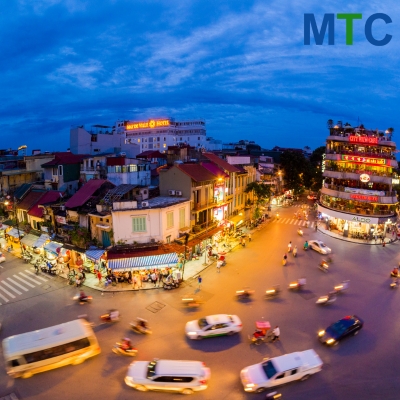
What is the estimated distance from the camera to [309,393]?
44.4 feet

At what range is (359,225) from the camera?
133 ft

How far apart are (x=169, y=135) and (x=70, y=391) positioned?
317ft

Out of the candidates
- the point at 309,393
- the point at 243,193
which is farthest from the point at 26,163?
the point at 309,393

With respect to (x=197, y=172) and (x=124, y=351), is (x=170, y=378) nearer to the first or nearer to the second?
(x=124, y=351)

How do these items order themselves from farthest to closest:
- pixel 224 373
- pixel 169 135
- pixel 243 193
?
pixel 169 135 → pixel 243 193 → pixel 224 373

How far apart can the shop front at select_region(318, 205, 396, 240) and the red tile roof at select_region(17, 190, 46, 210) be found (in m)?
39.8

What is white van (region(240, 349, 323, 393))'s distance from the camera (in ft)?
44.7

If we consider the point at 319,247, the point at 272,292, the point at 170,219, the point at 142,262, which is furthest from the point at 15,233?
the point at 319,247

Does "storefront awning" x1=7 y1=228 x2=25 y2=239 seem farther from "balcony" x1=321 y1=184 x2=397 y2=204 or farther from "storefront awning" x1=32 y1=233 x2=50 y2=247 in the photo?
"balcony" x1=321 y1=184 x2=397 y2=204

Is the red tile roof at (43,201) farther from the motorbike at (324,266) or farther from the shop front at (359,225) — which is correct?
the shop front at (359,225)

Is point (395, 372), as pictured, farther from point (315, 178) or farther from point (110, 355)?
point (315, 178)

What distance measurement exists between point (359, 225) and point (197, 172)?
25526 mm

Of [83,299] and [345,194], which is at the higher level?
[345,194]

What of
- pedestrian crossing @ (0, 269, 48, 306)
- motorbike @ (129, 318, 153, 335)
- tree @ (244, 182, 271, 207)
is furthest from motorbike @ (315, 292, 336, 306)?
pedestrian crossing @ (0, 269, 48, 306)
